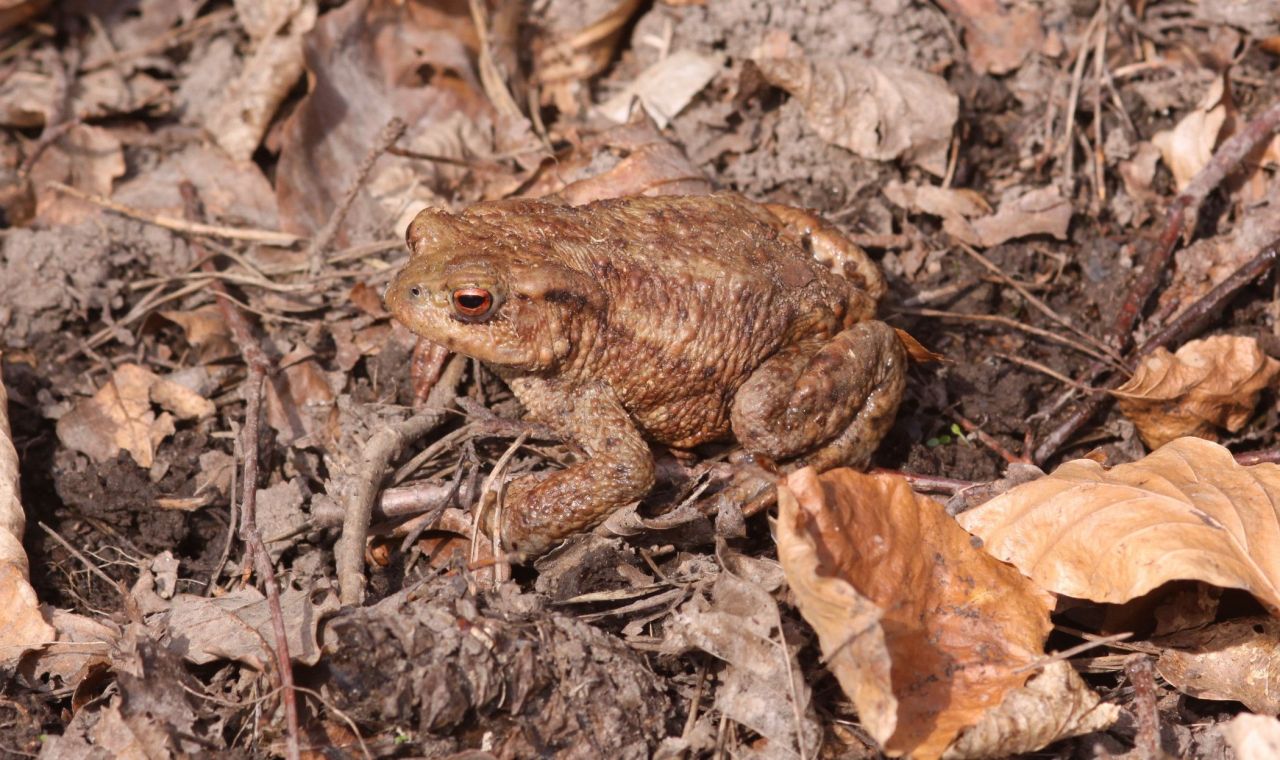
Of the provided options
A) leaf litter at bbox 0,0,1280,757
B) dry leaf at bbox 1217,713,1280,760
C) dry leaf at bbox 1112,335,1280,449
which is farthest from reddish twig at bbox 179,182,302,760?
dry leaf at bbox 1112,335,1280,449

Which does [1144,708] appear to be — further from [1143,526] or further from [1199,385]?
[1199,385]

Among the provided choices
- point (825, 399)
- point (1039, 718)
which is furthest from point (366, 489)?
point (1039, 718)

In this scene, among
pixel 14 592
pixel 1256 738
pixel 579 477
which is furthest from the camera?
pixel 579 477

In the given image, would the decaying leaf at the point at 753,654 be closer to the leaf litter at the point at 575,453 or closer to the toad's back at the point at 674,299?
the leaf litter at the point at 575,453

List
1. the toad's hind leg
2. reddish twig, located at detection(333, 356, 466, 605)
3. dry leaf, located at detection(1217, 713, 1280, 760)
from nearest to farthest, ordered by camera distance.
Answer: dry leaf, located at detection(1217, 713, 1280, 760)
reddish twig, located at detection(333, 356, 466, 605)
the toad's hind leg

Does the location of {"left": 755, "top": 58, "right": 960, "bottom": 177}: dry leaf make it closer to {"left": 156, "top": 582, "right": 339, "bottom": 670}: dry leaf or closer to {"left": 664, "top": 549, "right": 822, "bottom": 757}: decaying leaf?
{"left": 664, "top": 549, "right": 822, "bottom": 757}: decaying leaf

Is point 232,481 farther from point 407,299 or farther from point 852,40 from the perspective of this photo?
point 852,40
